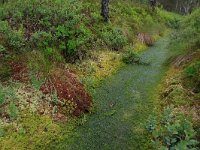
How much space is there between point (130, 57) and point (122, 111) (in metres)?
7.94

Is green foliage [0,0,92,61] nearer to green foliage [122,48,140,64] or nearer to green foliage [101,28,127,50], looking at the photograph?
green foliage [101,28,127,50]

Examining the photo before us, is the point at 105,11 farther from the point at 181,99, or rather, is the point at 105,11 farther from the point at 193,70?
the point at 181,99

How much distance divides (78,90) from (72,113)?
4.57 ft

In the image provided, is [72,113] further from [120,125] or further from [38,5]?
[38,5]

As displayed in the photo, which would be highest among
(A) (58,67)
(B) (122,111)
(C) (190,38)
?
(C) (190,38)

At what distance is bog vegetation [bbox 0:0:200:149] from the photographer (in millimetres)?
12188

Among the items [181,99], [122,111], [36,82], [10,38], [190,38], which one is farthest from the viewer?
[190,38]

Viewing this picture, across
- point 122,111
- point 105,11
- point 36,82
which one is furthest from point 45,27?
point 105,11

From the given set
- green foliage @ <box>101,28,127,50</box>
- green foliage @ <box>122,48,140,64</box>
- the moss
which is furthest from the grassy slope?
green foliage @ <box>122,48,140,64</box>

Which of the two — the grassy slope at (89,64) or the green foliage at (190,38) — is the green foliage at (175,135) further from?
the green foliage at (190,38)

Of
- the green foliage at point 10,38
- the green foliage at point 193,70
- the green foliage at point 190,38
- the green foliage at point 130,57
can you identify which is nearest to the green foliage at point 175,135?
the green foliage at point 193,70

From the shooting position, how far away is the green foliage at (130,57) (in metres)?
21.8

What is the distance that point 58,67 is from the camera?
631 inches

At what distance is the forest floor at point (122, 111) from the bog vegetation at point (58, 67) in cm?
46
